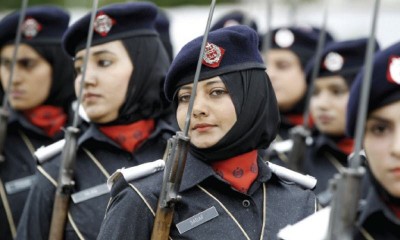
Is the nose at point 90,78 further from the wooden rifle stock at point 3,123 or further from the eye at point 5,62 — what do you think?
the eye at point 5,62

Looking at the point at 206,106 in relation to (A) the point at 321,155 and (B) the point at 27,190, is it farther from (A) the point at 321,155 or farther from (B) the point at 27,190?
(A) the point at 321,155

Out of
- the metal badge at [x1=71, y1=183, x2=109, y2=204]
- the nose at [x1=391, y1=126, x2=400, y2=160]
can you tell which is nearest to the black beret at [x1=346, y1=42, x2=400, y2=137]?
the nose at [x1=391, y1=126, x2=400, y2=160]

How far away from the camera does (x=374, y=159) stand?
3.59 m

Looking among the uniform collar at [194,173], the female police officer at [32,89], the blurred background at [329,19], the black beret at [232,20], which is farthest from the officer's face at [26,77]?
the blurred background at [329,19]

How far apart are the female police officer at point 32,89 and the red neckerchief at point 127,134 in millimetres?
996

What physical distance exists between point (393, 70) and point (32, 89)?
2976 mm

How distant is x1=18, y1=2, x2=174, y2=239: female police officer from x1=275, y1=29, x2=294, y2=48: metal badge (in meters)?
3.04

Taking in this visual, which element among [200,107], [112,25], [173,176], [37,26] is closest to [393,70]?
[200,107]

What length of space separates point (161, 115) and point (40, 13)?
4.91 feet

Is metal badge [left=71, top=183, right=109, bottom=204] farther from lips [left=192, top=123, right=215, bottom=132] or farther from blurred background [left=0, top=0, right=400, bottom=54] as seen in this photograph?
blurred background [left=0, top=0, right=400, bottom=54]

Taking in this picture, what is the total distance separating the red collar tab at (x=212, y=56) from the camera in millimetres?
4152

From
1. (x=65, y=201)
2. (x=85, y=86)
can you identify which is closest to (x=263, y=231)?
(x=65, y=201)

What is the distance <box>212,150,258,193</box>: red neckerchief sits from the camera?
4.17 metres

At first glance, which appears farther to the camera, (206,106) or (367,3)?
(367,3)
